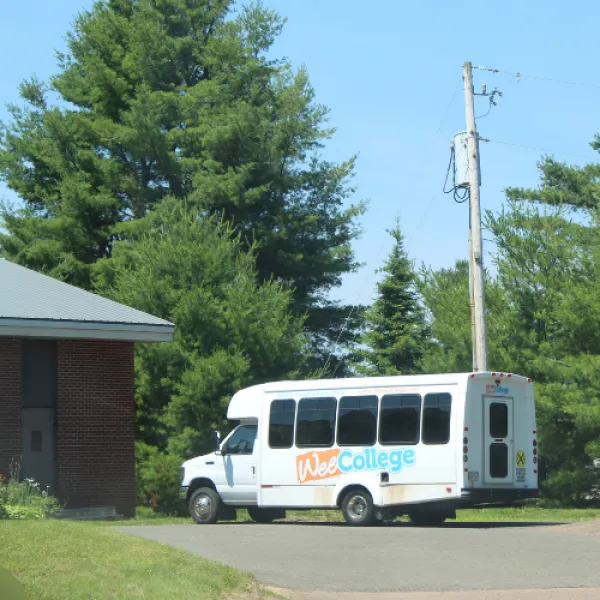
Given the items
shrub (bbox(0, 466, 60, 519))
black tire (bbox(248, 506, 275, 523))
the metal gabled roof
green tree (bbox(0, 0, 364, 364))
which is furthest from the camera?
green tree (bbox(0, 0, 364, 364))

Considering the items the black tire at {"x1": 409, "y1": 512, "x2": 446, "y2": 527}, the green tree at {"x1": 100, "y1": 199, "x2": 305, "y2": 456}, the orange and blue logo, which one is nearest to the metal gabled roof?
the green tree at {"x1": 100, "y1": 199, "x2": 305, "y2": 456}

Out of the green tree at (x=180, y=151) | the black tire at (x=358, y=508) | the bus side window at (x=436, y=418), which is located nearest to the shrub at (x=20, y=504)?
the black tire at (x=358, y=508)

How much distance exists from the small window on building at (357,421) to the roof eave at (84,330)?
→ 20.8 ft

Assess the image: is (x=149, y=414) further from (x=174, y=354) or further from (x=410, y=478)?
(x=410, y=478)

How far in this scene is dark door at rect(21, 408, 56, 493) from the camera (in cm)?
2550

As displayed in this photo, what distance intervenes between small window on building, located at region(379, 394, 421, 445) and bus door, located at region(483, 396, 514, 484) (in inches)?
49.8

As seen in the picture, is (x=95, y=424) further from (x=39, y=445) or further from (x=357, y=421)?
(x=357, y=421)

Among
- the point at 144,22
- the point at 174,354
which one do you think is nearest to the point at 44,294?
the point at 174,354

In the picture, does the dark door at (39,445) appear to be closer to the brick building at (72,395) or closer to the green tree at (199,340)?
the brick building at (72,395)

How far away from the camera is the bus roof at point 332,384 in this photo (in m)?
20.3

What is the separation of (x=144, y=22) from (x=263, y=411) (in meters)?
28.1

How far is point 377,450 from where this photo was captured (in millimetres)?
20938

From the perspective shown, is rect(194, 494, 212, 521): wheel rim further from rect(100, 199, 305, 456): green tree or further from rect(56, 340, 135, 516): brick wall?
rect(100, 199, 305, 456): green tree

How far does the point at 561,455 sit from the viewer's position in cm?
2823
